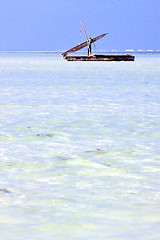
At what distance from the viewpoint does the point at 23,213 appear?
4.26m

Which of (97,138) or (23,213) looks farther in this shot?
(97,138)

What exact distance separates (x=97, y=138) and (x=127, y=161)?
5.55ft

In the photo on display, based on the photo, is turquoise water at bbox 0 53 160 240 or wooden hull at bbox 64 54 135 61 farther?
wooden hull at bbox 64 54 135 61

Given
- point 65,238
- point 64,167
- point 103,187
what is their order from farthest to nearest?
point 64,167 < point 103,187 < point 65,238

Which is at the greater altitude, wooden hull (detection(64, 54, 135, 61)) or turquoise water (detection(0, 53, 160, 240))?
turquoise water (detection(0, 53, 160, 240))

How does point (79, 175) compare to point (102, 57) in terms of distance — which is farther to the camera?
point (102, 57)

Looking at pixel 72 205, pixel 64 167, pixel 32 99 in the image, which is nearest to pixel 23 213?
pixel 72 205

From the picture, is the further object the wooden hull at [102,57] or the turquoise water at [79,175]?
the wooden hull at [102,57]

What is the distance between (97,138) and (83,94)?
8489 millimetres

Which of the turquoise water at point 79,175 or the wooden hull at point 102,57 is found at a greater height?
the turquoise water at point 79,175

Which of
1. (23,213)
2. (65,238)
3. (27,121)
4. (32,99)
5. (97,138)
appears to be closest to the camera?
(65,238)

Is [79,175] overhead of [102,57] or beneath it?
overhead

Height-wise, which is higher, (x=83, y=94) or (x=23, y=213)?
(x=23, y=213)

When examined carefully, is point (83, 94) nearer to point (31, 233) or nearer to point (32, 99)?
point (32, 99)
